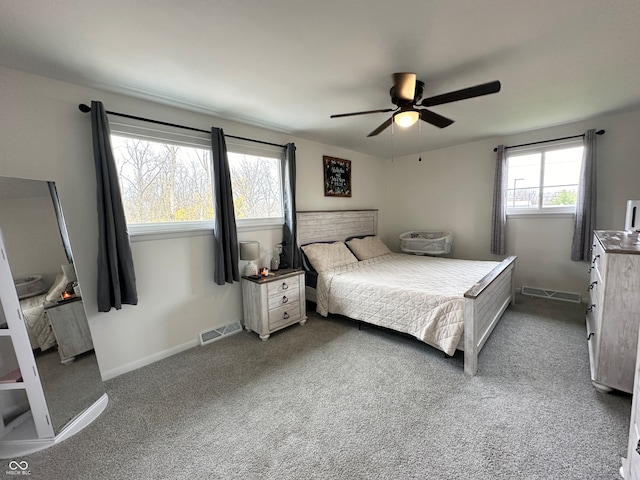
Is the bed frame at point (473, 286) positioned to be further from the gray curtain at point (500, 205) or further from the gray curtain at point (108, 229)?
the gray curtain at point (108, 229)

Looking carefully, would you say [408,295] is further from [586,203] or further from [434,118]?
[586,203]

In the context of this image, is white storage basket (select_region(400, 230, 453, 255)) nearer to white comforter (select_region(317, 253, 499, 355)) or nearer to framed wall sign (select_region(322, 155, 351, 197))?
white comforter (select_region(317, 253, 499, 355))

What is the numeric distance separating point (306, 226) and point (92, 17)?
268 cm

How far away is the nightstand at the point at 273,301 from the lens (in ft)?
9.01

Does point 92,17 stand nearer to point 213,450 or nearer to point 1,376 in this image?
point 1,376

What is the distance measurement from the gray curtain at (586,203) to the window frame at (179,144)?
3900 mm

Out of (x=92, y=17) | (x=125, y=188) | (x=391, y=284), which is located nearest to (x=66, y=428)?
(x=125, y=188)

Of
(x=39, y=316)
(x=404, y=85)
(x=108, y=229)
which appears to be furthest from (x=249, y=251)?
(x=404, y=85)

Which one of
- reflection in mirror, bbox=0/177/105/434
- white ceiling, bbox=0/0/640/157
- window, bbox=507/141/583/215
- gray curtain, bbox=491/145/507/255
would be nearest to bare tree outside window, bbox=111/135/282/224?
white ceiling, bbox=0/0/640/157

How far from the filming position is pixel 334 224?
13.3 ft

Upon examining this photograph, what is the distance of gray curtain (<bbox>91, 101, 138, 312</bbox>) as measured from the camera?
78.2 inches

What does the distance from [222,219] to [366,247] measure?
2.34 meters

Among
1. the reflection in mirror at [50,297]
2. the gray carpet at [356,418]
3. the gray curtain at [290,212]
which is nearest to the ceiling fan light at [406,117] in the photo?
the gray curtain at [290,212]

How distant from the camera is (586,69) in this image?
2006 millimetres
